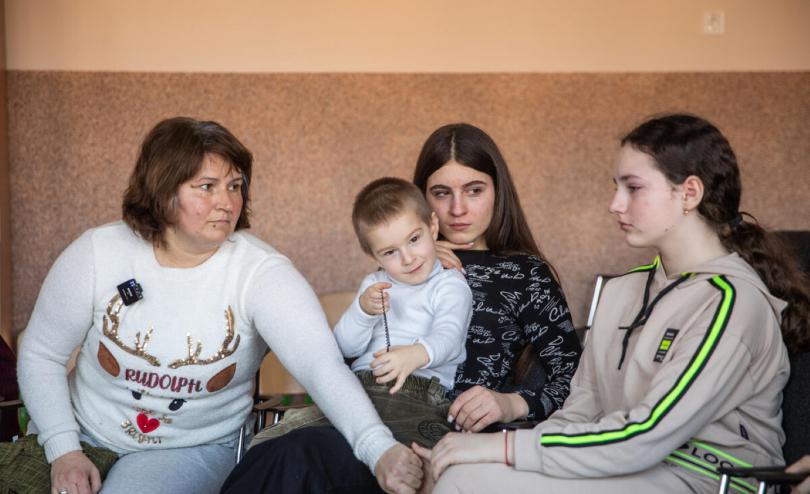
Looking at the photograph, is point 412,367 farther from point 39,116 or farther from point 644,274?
point 39,116

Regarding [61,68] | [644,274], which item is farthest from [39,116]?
[644,274]

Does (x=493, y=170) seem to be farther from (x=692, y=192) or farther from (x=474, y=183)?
(x=692, y=192)

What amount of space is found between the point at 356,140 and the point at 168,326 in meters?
1.82

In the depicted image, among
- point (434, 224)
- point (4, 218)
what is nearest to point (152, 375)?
point (434, 224)

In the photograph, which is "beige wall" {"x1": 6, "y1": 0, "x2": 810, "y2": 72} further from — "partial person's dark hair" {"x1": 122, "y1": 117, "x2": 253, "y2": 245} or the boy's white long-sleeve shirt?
the boy's white long-sleeve shirt

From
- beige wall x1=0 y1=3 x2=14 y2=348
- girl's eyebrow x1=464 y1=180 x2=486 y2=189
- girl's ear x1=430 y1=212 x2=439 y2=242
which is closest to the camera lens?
girl's ear x1=430 y1=212 x2=439 y2=242

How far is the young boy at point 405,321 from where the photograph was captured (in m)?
2.08

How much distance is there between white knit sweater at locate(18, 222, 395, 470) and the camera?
215cm

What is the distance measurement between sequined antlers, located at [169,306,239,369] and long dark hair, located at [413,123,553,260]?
0.72 m

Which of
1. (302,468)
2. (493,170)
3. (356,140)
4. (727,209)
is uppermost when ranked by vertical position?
(356,140)

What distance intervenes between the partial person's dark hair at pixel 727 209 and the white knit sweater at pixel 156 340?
86 centimetres

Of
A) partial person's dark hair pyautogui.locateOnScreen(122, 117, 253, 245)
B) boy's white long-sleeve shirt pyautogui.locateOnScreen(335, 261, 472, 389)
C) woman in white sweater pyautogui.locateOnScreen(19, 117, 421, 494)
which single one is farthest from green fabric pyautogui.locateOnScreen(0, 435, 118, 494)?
boy's white long-sleeve shirt pyautogui.locateOnScreen(335, 261, 472, 389)

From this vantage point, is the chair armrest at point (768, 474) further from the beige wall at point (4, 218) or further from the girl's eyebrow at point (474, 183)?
the beige wall at point (4, 218)

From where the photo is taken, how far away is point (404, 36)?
383 centimetres
